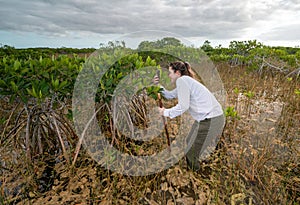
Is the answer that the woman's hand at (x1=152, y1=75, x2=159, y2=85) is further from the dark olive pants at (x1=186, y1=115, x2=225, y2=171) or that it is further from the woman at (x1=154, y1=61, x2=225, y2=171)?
the dark olive pants at (x1=186, y1=115, x2=225, y2=171)

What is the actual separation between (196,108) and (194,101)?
10 cm

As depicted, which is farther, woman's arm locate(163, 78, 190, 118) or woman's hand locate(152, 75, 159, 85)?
woman's hand locate(152, 75, 159, 85)

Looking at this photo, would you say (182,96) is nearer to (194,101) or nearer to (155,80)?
(194,101)

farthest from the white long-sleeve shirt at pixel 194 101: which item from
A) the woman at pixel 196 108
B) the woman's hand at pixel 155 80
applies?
the woman's hand at pixel 155 80

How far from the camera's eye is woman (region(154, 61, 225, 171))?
2.38 meters

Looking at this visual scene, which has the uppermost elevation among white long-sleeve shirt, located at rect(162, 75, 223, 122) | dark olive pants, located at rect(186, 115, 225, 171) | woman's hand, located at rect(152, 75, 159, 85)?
woman's hand, located at rect(152, 75, 159, 85)

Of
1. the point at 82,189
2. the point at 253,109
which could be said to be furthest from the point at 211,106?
the point at 253,109

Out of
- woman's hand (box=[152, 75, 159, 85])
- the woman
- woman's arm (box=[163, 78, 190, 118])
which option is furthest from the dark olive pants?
woman's hand (box=[152, 75, 159, 85])

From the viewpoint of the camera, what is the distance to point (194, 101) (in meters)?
2.52

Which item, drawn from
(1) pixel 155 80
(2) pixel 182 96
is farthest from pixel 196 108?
(1) pixel 155 80

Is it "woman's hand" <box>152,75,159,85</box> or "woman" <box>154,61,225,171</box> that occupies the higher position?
"woman's hand" <box>152,75,159,85</box>

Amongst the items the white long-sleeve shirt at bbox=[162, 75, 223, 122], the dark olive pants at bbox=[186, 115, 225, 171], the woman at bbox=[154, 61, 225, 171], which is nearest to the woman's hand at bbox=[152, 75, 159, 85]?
the woman at bbox=[154, 61, 225, 171]

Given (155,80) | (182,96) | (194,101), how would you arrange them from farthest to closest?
1. (155,80)
2. (194,101)
3. (182,96)

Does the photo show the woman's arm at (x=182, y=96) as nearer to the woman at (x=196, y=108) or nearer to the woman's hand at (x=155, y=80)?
the woman at (x=196, y=108)
